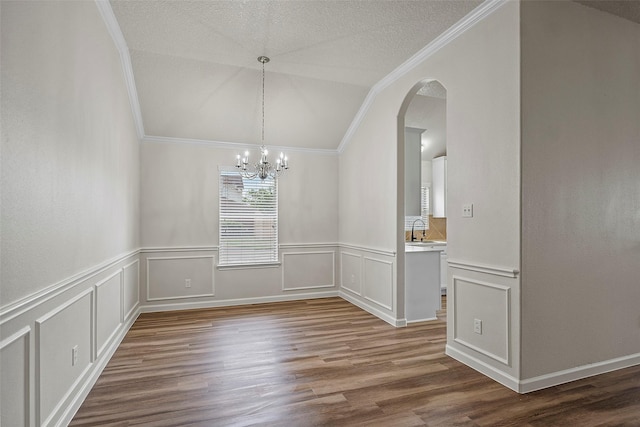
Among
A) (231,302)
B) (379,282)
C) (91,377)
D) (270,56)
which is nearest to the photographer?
(91,377)

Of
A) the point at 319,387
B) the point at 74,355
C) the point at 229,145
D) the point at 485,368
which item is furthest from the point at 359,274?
the point at 74,355

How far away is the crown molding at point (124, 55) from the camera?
2.90 metres

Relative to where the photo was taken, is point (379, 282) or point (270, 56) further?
point (379, 282)

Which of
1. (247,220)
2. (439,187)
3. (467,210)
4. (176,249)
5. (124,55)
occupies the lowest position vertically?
(176,249)

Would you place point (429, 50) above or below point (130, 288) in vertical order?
above

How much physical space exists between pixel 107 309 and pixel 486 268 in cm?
351

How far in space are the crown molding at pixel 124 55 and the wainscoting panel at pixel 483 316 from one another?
3938 mm

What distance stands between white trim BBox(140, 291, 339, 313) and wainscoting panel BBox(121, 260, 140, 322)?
11.0 inches

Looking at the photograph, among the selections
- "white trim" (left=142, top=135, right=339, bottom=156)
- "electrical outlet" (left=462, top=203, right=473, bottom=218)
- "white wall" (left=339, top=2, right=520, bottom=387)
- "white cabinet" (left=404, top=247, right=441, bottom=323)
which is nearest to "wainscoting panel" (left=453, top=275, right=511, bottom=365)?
→ "white wall" (left=339, top=2, right=520, bottom=387)

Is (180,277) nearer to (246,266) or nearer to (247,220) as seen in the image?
(246,266)

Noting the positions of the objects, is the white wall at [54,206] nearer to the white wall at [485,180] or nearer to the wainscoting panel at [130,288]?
the wainscoting panel at [130,288]

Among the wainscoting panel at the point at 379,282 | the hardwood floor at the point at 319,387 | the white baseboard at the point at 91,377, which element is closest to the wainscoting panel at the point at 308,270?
the wainscoting panel at the point at 379,282

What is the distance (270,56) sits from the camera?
12.5 ft

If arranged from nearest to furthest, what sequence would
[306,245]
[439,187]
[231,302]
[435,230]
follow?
[231,302] < [306,245] < [439,187] < [435,230]
